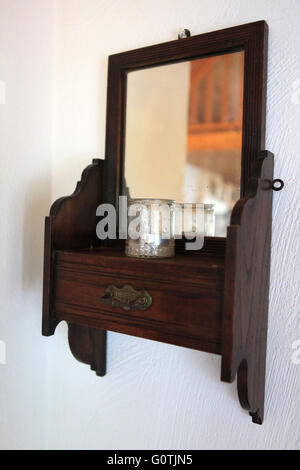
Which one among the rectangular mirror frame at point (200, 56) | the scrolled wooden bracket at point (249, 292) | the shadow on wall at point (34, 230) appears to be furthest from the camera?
the shadow on wall at point (34, 230)

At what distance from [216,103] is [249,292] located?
0.34 m

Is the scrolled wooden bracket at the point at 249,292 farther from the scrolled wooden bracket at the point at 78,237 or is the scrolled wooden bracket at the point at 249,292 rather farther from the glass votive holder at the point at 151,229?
the scrolled wooden bracket at the point at 78,237

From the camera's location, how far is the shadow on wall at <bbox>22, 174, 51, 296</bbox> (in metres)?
0.84

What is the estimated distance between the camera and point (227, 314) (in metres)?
0.50

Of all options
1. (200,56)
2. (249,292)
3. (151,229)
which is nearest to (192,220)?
(151,229)

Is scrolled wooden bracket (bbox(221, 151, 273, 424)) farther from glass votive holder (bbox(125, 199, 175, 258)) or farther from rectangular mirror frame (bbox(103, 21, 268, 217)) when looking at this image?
glass votive holder (bbox(125, 199, 175, 258))

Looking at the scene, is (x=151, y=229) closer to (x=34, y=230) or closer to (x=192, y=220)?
(x=192, y=220)

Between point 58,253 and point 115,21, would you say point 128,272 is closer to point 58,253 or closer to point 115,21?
point 58,253

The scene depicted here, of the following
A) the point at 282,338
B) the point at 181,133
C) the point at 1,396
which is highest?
the point at 181,133

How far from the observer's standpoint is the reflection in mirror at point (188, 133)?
2.19 ft

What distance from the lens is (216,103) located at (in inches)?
26.8

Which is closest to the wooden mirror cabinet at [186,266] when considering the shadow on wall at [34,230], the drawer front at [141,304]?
the drawer front at [141,304]
